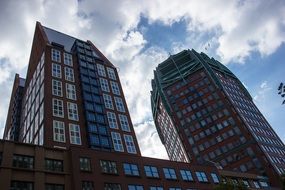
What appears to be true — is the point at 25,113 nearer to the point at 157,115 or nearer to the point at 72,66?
the point at 72,66

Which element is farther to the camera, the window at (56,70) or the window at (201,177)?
the window at (56,70)

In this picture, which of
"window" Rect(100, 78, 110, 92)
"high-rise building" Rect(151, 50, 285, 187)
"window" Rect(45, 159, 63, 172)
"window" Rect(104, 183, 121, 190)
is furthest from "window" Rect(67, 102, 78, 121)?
"high-rise building" Rect(151, 50, 285, 187)

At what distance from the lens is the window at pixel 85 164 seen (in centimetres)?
5321

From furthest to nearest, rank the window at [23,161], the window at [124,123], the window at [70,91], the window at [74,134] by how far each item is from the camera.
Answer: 1. the window at [124,123]
2. the window at [70,91]
3. the window at [74,134]
4. the window at [23,161]

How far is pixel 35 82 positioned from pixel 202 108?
67.2 metres

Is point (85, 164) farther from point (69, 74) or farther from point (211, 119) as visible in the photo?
point (211, 119)

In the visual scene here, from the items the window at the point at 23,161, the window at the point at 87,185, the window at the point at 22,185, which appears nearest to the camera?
the window at the point at 22,185

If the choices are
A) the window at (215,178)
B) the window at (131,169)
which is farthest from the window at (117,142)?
the window at (215,178)

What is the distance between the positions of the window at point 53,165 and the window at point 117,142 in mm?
21507

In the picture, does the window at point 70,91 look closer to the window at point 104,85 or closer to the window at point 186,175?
the window at point 104,85

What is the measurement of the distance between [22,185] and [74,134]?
2383 cm

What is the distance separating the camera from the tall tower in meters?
69.1

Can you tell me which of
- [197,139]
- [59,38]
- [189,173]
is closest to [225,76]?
[197,139]

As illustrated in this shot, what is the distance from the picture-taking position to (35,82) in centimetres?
8831
